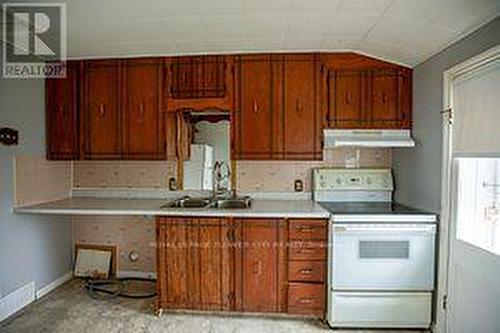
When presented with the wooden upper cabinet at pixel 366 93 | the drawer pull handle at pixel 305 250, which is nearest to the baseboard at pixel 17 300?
the drawer pull handle at pixel 305 250

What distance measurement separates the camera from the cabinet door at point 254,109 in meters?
3.11

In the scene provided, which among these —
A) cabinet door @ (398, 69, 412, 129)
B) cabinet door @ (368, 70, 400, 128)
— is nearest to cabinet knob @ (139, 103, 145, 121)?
cabinet door @ (368, 70, 400, 128)

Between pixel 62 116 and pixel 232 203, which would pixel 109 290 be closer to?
pixel 232 203

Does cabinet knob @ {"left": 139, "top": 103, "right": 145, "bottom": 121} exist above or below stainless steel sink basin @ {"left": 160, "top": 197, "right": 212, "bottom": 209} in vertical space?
above

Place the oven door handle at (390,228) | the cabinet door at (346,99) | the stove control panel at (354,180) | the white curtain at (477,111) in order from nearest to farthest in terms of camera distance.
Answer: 1. the white curtain at (477,111)
2. the oven door handle at (390,228)
3. the cabinet door at (346,99)
4. the stove control panel at (354,180)

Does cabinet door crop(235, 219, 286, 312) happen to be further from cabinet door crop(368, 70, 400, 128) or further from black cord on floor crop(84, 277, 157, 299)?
cabinet door crop(368, 70, 400, 128)

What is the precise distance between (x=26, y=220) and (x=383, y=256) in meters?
3.06

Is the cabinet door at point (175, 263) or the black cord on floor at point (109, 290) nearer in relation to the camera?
the cabinet door at point (175, 263)

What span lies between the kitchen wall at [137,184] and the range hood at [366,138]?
0.41 metres

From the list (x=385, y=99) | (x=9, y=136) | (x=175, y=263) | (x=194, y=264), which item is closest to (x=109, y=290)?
(x=175, y=263)

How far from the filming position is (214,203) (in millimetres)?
3270

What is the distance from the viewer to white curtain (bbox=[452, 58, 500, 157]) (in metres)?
1.96

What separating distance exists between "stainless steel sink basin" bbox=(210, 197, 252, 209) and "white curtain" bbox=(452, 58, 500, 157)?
1730 millimetres

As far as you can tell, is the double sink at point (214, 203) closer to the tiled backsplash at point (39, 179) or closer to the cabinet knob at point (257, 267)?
the cabinet knob at point (257, 267)
